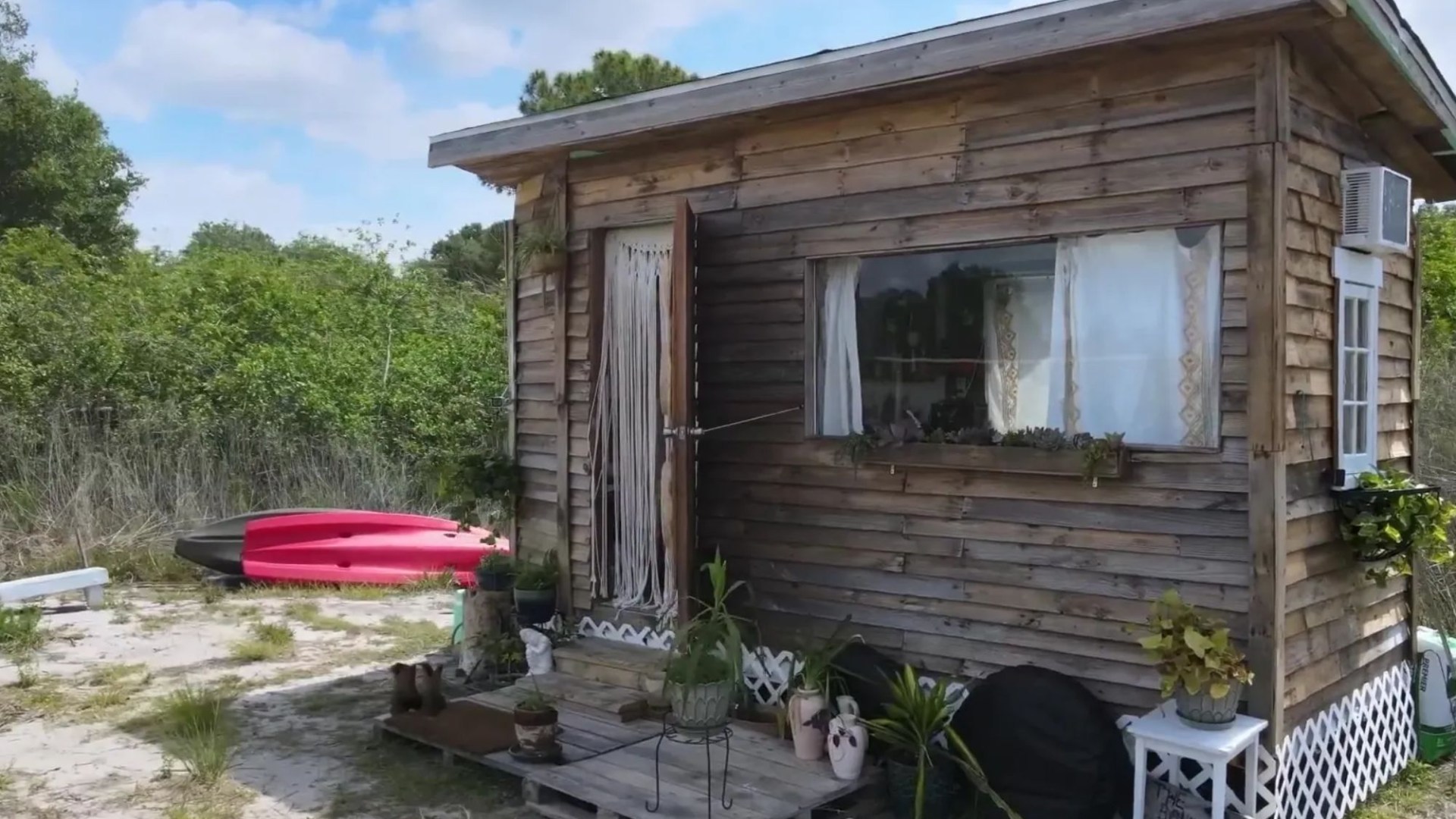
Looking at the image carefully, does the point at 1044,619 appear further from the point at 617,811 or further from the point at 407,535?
the point at 407,535

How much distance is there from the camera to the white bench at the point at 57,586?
25.6ft

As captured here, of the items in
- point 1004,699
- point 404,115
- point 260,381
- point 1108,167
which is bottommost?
point 1004,699

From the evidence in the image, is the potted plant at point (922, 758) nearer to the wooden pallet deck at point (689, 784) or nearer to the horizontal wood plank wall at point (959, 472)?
the wooden pallet deck at point (689, 784)

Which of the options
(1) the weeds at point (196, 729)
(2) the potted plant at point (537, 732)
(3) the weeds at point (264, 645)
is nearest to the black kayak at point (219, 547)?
(3) the weeds at point (264, 645)

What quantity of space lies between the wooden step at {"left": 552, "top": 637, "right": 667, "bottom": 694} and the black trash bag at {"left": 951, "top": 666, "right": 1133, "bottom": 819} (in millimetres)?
1709

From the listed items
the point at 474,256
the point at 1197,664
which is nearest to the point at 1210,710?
the point at 1197,664

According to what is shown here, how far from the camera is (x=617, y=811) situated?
160 inches

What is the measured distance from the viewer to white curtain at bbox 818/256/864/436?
5.13 metres

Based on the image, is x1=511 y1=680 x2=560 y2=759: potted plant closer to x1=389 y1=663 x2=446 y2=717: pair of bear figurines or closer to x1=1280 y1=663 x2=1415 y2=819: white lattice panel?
x1=389 y1=663 x2=446 y2=717: pair of bear figurines

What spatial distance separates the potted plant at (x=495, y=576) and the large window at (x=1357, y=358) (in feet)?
14.0

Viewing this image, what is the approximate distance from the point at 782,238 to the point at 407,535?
18.1 feet

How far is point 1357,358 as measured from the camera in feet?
15.7

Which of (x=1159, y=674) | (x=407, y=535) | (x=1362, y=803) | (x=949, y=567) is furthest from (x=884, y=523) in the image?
(x=407, y=535)

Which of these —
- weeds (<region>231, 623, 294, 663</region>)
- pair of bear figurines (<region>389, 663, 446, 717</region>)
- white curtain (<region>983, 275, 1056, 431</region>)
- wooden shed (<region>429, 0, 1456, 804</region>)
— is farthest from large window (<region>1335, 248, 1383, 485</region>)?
weeds (<region>231, 623, 294, 663</region>)
